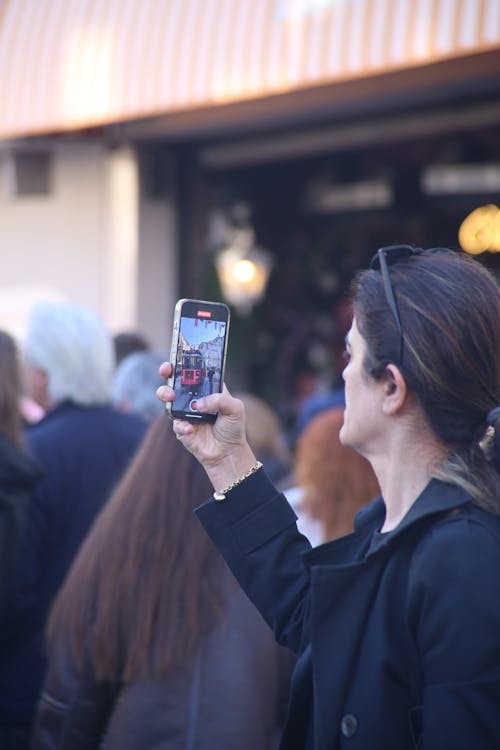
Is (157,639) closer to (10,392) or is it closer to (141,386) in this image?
(10,392)

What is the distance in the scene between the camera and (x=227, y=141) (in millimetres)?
7277

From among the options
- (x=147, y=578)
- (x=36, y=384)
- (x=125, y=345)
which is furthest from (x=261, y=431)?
(x=147, y=578)

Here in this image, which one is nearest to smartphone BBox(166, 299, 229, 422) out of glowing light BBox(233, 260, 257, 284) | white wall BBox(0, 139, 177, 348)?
white wall BBox(0, 139, 177, 348)

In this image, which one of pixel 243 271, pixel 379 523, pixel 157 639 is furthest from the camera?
pixel 243 271

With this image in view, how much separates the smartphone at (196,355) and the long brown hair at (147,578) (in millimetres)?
608

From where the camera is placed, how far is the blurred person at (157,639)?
238cm

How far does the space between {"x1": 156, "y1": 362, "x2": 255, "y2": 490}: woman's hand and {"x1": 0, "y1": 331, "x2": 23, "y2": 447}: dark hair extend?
1630 mm

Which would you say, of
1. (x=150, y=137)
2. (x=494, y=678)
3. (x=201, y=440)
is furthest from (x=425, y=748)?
(x=150, y=137)

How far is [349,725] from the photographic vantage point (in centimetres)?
162

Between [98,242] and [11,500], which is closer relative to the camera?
[11,500]

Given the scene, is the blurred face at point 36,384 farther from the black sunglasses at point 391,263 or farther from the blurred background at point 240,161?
the black sunglasses at point 391,263

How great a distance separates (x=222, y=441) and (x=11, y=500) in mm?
1472

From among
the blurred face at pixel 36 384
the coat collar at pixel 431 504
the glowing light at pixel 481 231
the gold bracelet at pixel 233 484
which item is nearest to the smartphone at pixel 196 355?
the gold bracelet at pixel 233 484

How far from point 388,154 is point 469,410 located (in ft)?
18.6
